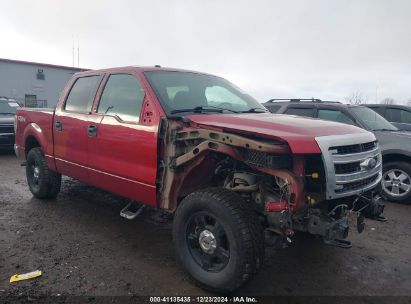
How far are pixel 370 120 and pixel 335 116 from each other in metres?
0.62

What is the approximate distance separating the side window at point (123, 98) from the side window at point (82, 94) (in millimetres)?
281

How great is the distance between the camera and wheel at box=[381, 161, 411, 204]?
20.2ft

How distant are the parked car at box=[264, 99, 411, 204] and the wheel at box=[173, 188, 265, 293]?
4.23 m

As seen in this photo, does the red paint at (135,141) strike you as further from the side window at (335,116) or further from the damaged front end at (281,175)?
the side window at (335,116)

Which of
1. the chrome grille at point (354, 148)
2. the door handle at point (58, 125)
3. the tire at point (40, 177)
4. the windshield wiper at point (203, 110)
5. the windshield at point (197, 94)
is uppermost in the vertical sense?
the windshield at point (197, 94)

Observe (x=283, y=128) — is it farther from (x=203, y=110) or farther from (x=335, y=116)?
(x=335, y=116)

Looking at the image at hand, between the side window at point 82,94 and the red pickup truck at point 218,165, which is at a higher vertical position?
the side window at point 82,94

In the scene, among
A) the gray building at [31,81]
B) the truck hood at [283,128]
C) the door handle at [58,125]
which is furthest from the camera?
the gray building at [31,81]

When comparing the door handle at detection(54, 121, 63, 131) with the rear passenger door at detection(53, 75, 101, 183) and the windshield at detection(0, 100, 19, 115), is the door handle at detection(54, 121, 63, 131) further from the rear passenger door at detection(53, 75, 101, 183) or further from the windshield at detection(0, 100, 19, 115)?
the windshield at detection(0, 100, 19, 115)

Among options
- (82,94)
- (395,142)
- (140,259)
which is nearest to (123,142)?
(140,259)

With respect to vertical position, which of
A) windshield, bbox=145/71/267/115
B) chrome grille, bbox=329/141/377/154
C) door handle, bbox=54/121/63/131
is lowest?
door handle, bbox=54/121/63/131

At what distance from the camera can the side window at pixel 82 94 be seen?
460 cm

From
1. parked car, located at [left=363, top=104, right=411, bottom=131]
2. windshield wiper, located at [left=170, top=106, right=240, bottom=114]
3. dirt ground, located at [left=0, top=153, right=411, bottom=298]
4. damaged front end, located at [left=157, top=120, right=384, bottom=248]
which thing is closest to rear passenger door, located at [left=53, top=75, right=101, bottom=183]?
dirt ground, located at [left=0, top=153, right=411, bottom=298]

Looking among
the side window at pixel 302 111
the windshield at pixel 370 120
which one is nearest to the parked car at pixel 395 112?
the windshield at pixel 370 120
